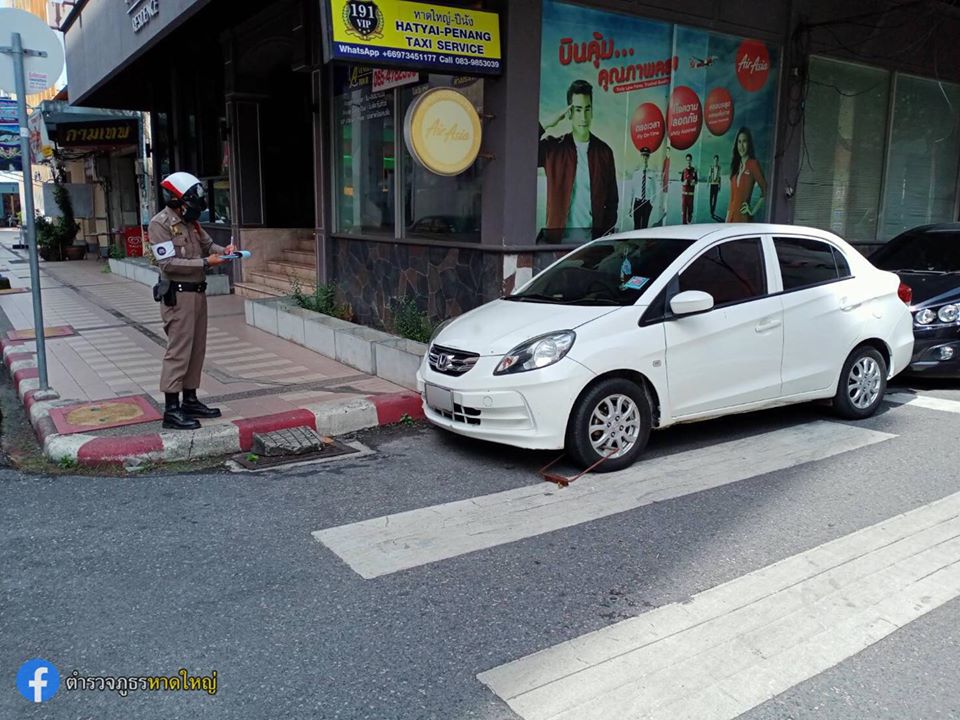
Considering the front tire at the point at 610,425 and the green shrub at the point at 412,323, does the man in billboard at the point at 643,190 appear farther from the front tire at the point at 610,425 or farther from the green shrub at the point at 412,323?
the front tire at the point at 610,425

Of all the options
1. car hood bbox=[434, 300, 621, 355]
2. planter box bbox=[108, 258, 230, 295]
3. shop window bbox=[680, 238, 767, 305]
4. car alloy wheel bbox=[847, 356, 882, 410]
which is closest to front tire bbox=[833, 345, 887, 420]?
car alloy wheel bbox=[847, 356, 882, 410]

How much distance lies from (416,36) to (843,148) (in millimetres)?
8050

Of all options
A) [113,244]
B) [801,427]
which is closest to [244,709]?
[801,427]

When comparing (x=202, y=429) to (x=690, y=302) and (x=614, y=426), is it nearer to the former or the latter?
(x=614, y=426)

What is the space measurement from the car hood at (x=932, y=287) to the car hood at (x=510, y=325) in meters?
4.43

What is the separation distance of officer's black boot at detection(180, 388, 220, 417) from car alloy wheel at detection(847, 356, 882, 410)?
17.6 ft

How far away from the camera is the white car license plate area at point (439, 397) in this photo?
5.75 m

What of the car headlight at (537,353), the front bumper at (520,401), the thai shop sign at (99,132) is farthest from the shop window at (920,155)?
the thai shop sign at (99,132)

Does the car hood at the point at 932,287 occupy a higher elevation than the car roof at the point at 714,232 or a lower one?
lower

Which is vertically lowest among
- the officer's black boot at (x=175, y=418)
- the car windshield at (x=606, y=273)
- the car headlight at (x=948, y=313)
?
the officer's black boot at (x=175, y=418)

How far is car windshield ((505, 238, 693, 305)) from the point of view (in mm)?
5941

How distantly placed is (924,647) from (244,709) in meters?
2.77

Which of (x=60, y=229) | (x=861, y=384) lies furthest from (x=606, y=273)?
(x=60, y=229)

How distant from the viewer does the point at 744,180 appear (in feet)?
36.0
